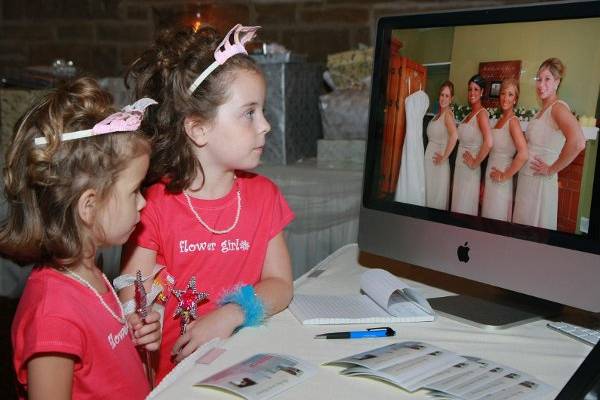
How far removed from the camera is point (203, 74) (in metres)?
1.46

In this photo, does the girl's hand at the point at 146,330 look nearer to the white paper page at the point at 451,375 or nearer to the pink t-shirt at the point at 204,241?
the pink t-shirt at the point at 204,241

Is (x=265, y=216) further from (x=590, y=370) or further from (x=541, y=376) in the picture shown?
(x=590, y=370)

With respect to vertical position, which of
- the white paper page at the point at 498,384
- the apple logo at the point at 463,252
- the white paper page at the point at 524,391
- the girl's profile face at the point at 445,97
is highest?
the girl's profile face at the point at 445,97

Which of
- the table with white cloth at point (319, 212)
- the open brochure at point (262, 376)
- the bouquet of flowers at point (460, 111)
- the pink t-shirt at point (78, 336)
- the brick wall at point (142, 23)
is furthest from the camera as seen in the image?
the brick wall at point (142, 23)

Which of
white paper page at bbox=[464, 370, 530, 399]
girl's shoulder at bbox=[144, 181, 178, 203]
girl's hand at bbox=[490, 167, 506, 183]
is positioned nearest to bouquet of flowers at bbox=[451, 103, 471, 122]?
girl's hand at bbox=[490, 167, 506, 183]

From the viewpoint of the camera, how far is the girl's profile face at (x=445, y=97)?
1356 mm

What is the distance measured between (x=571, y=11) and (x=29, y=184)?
2.98 ft

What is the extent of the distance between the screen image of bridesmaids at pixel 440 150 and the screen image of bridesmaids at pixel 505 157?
91mm

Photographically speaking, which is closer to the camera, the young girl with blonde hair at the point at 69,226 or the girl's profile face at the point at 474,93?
the young girl with blonde hair at the point at 69,226

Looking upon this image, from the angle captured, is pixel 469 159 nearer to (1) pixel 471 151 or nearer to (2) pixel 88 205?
(1) pixel 471 151

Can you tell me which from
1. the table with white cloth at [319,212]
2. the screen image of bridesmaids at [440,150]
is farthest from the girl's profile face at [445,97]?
the table with white cloth at [319,212]

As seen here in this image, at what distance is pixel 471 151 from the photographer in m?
1.32

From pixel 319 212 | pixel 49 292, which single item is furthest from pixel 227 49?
pixel 319 212

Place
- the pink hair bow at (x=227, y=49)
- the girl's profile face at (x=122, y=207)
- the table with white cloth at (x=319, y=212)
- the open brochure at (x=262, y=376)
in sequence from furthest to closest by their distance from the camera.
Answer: the table with white cloth at (x=319, y=212), the pink hair bow at (x=227, y=49), the girl's profile face at (x=122, y=207), the open brochure at (x=262, y=376)
